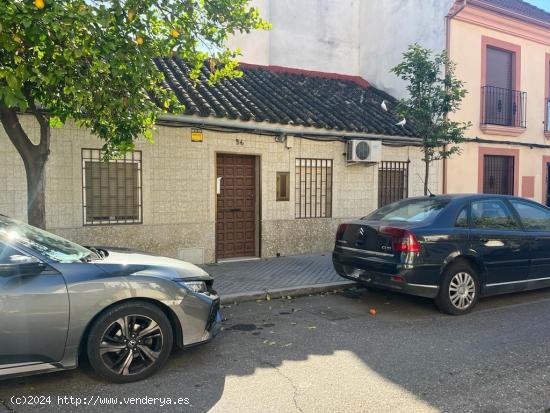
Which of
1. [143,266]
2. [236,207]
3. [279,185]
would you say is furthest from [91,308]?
[279,185]

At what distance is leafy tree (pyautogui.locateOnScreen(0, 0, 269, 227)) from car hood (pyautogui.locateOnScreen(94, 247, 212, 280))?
157 cm

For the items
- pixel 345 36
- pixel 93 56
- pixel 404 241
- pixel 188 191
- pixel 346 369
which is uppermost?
pixel 345 36

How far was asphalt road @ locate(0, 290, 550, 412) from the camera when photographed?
11.2 feet

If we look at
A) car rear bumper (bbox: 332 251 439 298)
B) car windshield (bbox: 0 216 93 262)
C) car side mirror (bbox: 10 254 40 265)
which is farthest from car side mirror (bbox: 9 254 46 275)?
car rear bumper (bbox: 332 251 439 298)

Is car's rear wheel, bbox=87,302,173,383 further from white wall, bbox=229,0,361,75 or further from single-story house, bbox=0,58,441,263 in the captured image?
white wall, bbox=229,0,361,75

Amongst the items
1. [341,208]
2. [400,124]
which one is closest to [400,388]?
[341,208]

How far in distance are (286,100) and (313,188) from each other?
216 cm

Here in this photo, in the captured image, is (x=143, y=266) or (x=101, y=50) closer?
(x=143, y=266)

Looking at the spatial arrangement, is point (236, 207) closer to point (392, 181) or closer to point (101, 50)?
point (392, 181)

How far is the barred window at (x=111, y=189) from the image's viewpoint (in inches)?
302

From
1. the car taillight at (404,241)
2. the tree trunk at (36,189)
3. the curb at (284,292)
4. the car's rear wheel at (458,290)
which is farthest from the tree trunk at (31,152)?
the car's rear wheel at (458,290)

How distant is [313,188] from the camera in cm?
1008

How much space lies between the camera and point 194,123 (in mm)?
8266

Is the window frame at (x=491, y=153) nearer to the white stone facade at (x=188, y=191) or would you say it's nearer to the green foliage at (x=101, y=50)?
the white stone facade at (x=188, y=191)
